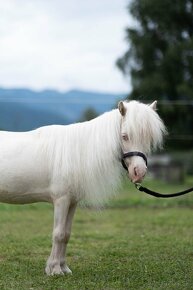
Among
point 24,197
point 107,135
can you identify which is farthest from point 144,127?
point 24,197

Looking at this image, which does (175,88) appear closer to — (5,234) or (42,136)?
(5,234)

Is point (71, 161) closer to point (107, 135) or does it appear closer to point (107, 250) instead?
point (107, 135)

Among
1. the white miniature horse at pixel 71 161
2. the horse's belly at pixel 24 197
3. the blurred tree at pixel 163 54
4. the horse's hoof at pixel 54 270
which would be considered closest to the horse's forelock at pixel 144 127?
the white miniature horse at pixel 71 161

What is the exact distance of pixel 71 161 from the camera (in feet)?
17.3

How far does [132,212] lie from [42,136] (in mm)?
7440

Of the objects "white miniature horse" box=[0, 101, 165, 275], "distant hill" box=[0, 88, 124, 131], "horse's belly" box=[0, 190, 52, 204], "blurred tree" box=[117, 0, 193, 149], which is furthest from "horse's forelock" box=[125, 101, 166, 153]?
"blurred tree" box=[117, 0, 193, 149]

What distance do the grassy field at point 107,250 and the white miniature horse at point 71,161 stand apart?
0.41m

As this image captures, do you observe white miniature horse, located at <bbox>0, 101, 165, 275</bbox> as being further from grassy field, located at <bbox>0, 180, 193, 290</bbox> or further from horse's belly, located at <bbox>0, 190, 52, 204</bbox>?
grassy field, located at <bbox>0, 180, 193, 290</bbox>

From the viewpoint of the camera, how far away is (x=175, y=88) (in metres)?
29.0

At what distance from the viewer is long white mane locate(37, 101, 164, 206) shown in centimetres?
513

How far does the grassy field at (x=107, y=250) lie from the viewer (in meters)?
5.16

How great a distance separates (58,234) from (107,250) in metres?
1.97

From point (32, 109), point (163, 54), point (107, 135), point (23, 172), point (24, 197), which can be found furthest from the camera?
point (163, 54)

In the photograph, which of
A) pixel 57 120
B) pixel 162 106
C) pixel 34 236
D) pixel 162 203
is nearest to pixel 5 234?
pixel 34 236
